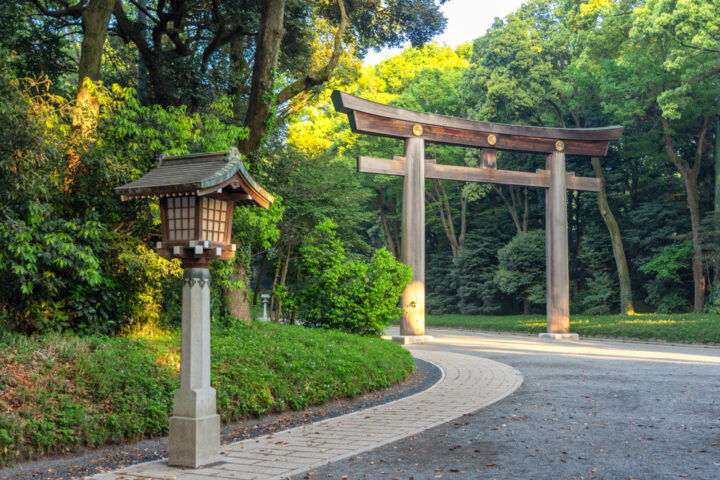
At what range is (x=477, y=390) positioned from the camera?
932cm

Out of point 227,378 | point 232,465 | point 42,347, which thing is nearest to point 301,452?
point 232,465

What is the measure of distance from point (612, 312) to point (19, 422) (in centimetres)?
2751

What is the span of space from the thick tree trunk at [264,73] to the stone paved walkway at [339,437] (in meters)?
5.69

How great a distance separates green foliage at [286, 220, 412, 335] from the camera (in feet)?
44.1

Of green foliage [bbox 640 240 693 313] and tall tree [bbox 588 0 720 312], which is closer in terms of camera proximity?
tall tree [bbox 588 0 720 312]

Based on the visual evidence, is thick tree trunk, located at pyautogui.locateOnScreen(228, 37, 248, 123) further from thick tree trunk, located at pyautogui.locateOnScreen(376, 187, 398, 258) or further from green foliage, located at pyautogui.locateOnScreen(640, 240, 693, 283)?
thick tree trunk, located at pyautogui.locateOnScreen(376, 187, 398, 258)

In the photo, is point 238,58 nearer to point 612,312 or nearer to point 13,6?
point 13,6

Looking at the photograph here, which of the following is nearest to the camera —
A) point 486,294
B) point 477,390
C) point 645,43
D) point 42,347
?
point 42,347

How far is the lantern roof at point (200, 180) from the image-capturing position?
18.6 ft

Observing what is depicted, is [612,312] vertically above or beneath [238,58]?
beneath

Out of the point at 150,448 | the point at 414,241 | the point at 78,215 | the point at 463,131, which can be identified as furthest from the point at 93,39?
the point at 463,131

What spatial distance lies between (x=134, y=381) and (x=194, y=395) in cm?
138

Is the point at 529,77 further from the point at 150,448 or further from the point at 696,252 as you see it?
the point at 150,448

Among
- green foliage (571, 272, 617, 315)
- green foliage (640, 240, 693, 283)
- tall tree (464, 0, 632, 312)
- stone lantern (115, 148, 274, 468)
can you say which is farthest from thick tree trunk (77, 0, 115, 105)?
green foliage (571, 272, 617, 315)
